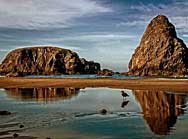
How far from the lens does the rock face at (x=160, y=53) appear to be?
162875mm

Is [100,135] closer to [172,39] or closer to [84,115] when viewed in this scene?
[84,115]

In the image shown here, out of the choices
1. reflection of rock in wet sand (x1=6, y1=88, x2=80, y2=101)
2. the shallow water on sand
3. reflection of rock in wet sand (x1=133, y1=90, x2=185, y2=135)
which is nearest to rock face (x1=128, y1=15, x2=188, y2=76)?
reflection of rock in wet sand (x1=6, y1=88, x2=80, y2=101)

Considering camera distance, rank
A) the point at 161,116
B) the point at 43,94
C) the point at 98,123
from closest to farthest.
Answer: the point at 98,123 < the point at 161,116 < the point at 43,94

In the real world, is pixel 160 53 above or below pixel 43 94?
above

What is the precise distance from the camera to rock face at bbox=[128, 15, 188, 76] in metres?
163

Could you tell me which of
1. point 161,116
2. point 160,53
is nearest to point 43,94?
point 161,116

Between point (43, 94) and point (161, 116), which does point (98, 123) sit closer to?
point (161, 116)

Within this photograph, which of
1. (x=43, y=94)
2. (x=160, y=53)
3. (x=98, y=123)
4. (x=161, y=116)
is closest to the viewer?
(x=98, y=123)

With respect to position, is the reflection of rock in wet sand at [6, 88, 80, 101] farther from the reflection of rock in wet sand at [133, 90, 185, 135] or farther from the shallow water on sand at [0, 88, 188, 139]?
the reflection of rock in wet sand at [133, 90, 185, 135]

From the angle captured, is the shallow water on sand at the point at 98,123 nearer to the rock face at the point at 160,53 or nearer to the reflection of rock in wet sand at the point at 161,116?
the reflection of rock in wet sand at the point at 161,116

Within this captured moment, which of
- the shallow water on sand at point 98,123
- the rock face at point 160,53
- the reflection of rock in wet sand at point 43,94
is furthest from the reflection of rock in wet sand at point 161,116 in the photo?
the rock face at point 160,53

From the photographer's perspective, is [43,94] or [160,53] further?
[160,53]

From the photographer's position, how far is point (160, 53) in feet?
567

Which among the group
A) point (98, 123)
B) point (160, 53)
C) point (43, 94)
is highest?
point (160, 53)
